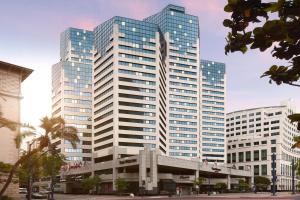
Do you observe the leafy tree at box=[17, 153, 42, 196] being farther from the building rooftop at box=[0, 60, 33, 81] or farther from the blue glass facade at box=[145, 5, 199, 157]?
the blue glass facade at box=[145, 5, 199, 157]

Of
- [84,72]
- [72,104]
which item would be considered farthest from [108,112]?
[84,72]

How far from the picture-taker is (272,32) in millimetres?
3592

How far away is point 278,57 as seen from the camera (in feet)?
12.6

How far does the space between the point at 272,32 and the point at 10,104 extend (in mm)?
44671

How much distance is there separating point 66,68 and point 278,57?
635 ft

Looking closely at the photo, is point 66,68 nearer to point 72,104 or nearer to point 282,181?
point 72,104

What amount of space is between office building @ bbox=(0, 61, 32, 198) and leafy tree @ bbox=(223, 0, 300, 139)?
42.5 m

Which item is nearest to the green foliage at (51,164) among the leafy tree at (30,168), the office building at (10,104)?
the leafy tree at (30,168)

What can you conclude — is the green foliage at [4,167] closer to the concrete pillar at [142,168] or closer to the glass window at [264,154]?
the concrete pillar at [142,168]

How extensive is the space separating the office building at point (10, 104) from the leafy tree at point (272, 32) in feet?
139

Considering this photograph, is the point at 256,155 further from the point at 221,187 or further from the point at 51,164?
the point at 51,164

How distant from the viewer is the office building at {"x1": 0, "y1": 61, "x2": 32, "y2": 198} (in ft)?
145

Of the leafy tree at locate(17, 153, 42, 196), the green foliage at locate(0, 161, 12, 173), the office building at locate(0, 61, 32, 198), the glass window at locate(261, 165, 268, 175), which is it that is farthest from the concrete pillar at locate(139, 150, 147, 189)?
the glass window at locate(261, 165, 268, 175)

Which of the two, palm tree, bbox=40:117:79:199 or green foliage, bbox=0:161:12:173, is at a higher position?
palm tree, bbox=40:117:79:199
